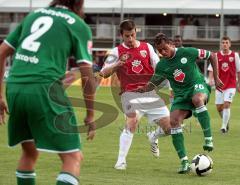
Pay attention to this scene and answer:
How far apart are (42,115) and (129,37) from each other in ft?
17.3

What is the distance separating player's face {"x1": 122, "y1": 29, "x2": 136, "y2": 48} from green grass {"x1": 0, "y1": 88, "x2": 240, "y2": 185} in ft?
6.14

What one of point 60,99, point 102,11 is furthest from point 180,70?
point 102,11

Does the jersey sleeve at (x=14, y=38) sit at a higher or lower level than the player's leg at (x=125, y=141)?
higher

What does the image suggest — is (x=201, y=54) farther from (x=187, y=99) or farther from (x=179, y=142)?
(x=179, y=142)

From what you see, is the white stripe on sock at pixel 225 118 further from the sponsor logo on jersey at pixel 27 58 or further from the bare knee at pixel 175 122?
the sponsor logo on jersey at pixel 27 58

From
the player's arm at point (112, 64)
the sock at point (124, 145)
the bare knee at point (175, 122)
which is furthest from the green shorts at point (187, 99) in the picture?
the player's arm at point (112, 64)

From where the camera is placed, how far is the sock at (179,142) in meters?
11.3

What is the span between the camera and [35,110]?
6648mm

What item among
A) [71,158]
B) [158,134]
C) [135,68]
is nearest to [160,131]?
[158,134]

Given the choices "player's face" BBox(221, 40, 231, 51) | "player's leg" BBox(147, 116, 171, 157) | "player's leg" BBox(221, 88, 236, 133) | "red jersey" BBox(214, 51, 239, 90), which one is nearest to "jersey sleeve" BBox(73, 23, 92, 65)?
"player's leg" BBox(147, 116, 171, 157)

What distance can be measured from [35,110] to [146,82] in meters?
5.85

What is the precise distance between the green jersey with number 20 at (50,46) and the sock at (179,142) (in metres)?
4.77

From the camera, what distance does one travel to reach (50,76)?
6.64 metres

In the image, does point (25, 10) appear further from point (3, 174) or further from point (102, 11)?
point (3, 174)
